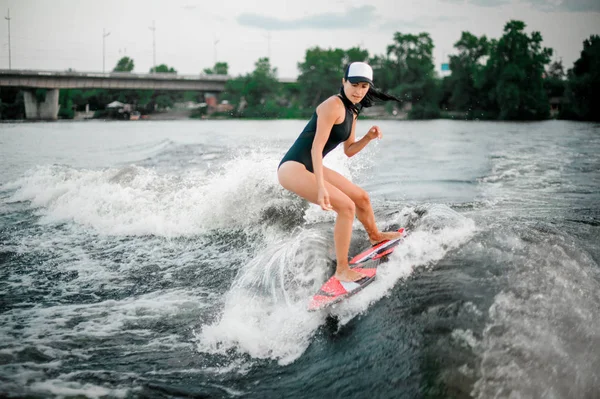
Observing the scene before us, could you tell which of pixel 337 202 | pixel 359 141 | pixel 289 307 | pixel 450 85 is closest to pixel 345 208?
pixel 337 202

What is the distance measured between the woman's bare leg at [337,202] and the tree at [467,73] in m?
76.0

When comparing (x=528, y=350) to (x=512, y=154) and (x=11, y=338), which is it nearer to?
(x=11, y=338)

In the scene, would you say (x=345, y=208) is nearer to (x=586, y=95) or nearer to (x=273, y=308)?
(x=273, y=308)

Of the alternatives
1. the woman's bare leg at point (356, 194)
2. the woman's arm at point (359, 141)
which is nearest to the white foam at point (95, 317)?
the woman's bare leg at point (356, 194)

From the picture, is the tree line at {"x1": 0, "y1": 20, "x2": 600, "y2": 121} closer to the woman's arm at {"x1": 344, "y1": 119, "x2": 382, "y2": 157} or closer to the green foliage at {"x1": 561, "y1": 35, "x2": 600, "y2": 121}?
the green foliage at {"x1": 561, "y1": 35, "x2": 600, "y2": 121}

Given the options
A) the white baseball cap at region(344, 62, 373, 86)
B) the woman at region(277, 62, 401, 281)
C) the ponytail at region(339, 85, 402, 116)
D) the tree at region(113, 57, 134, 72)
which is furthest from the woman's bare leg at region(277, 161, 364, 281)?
the tree at region(113, 57, 134, 72)

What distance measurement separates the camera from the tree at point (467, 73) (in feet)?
262

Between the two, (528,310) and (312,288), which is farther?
(312,288)

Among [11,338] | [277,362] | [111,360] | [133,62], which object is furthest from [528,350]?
[133,62]

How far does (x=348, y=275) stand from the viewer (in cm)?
534

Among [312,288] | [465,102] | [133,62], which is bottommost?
[312,288]

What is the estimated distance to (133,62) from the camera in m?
168

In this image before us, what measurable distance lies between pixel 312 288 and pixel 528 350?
2464mm

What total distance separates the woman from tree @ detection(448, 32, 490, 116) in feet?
248
